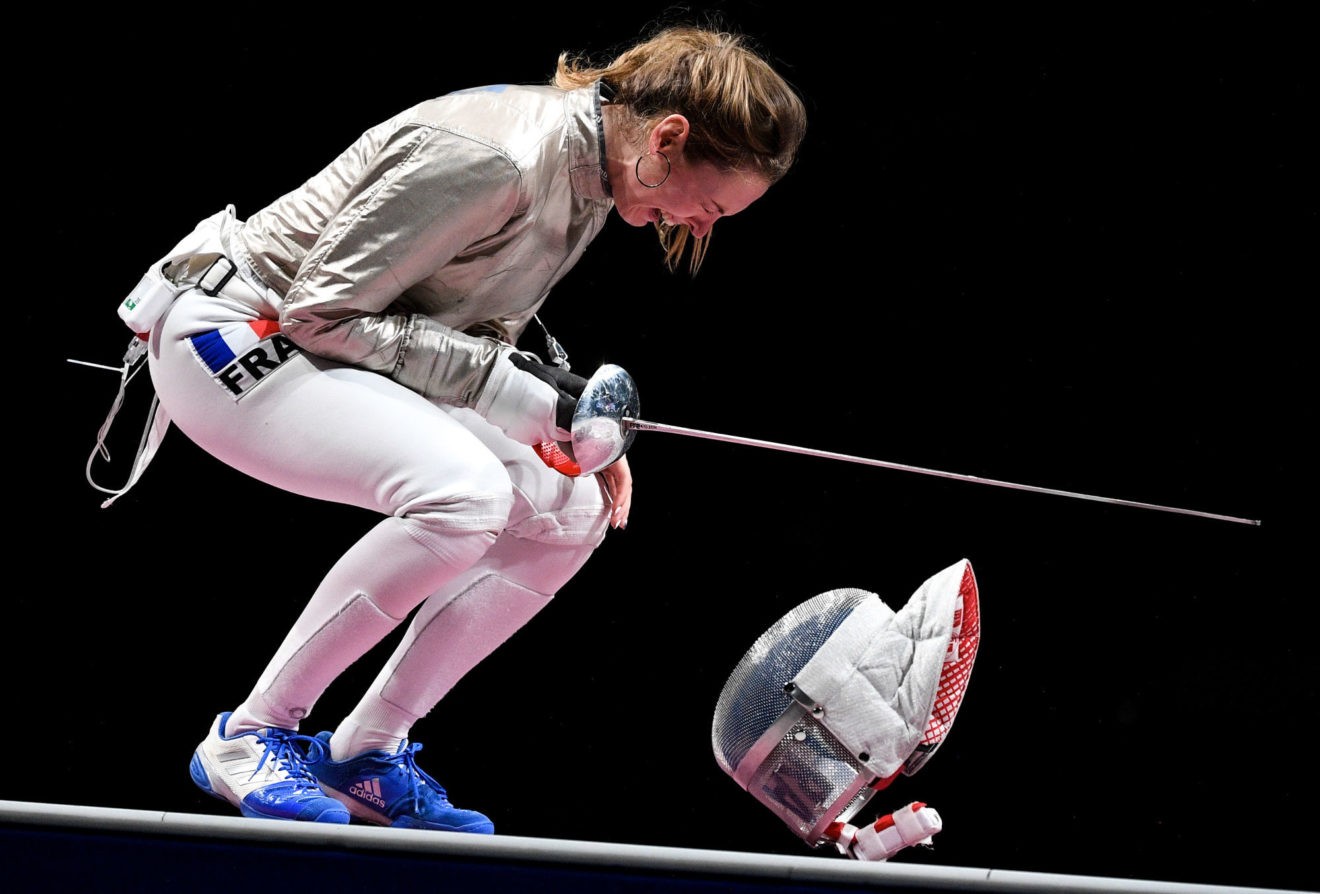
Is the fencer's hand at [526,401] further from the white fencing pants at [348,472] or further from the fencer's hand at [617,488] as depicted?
the fencer's hand at [617,488]

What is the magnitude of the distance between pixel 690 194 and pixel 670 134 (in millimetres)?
74

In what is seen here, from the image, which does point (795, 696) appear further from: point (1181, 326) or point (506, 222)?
point (1181, 326)

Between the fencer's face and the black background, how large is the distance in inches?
24.3

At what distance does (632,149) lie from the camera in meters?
1.49

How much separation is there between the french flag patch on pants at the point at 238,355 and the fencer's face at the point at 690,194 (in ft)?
1.38

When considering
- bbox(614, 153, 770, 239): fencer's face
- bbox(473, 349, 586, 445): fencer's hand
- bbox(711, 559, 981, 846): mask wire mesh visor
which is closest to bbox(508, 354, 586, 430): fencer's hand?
bbox(473, 349, 586, 445): fencer's hand

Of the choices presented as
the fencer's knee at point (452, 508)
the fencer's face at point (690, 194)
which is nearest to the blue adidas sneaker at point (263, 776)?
the fencer's knee at point (452, 508)

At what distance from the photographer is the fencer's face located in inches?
58.1

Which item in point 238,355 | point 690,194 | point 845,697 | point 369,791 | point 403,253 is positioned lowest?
point 369,791

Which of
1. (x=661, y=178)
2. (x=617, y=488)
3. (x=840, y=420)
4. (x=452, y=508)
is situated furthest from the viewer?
(x=840, y=420)

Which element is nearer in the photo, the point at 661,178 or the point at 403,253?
the point at 403,253

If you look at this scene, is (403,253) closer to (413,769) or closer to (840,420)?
(413,769)

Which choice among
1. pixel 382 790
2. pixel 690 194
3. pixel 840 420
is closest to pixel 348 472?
pixel 382 790

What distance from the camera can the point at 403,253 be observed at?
4.53 ft
